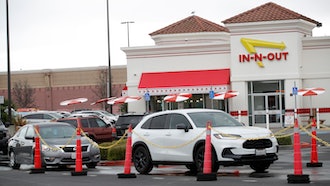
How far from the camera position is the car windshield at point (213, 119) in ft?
64.6

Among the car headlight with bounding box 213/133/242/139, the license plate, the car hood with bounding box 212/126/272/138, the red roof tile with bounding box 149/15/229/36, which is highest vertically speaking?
the red roof tile with bounding box 149/15/229/36

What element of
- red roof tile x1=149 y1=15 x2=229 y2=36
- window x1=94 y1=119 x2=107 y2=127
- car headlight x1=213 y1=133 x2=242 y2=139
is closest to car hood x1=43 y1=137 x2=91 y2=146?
car headlight x1=213 y1=133 x2=242 y2=139

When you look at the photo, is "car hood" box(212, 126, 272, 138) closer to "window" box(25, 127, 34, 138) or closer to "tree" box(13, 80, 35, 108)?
"window" box(25, 127, 34, 138)

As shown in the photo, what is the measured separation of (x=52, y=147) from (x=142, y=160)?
3.87m

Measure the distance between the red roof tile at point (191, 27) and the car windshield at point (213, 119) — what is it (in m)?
39.3

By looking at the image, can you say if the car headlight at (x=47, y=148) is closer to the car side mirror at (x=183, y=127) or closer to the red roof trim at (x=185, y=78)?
the car side mirror at (x=183, y=127)

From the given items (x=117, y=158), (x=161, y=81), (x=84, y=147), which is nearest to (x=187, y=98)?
(x=161, y=81)

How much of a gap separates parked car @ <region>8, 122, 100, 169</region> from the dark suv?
9045mm

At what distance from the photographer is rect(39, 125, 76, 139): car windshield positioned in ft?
81.3

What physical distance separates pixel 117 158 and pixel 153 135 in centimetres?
647

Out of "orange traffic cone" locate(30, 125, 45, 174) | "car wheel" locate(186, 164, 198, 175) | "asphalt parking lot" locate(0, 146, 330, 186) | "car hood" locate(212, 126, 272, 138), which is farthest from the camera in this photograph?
"orange traffic cone" locate(30, 125, 45, 174)

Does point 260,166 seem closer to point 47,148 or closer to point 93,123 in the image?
point 47,148

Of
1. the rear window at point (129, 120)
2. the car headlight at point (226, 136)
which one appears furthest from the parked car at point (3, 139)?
the car headlight at point (226, 136)

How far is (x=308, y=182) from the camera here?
51.9 ft
